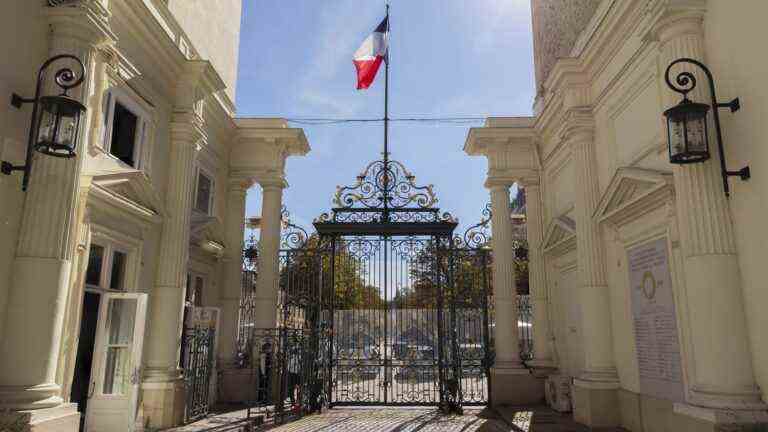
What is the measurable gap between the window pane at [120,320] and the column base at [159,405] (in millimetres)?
1046

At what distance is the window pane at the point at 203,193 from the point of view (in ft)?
Answer: 34.7

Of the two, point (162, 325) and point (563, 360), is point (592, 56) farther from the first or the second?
point (162, 325)

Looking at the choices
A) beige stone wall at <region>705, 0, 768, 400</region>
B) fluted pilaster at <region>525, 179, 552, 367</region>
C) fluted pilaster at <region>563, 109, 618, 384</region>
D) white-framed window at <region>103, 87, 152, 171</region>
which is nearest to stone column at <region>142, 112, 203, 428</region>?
white-framed window at <region>103, 87, 152, 171</region>

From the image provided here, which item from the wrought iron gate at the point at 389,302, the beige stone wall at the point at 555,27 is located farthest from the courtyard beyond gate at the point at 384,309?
the beige stone wall at the point at 555,27

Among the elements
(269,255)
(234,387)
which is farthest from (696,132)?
(234,387)

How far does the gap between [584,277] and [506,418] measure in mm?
2869

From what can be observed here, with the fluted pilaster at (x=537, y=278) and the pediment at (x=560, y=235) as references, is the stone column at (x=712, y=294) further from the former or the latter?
the fluted pilaster at (x=537, y=278)

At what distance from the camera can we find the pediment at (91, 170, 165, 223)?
6.86 metres

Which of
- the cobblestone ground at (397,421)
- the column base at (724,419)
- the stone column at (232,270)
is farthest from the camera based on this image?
the stone column at (232,270)

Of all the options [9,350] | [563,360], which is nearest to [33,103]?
[9,350]

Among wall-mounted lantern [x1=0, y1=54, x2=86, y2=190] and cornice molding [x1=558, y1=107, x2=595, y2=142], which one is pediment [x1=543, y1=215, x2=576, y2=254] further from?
wall-mounted lantern [x1=0, y1=54, x2=86, y2=190]

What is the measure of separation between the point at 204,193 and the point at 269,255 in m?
1.89

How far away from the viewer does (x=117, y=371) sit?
24.3ft

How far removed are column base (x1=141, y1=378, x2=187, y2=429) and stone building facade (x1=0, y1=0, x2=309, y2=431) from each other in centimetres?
2
